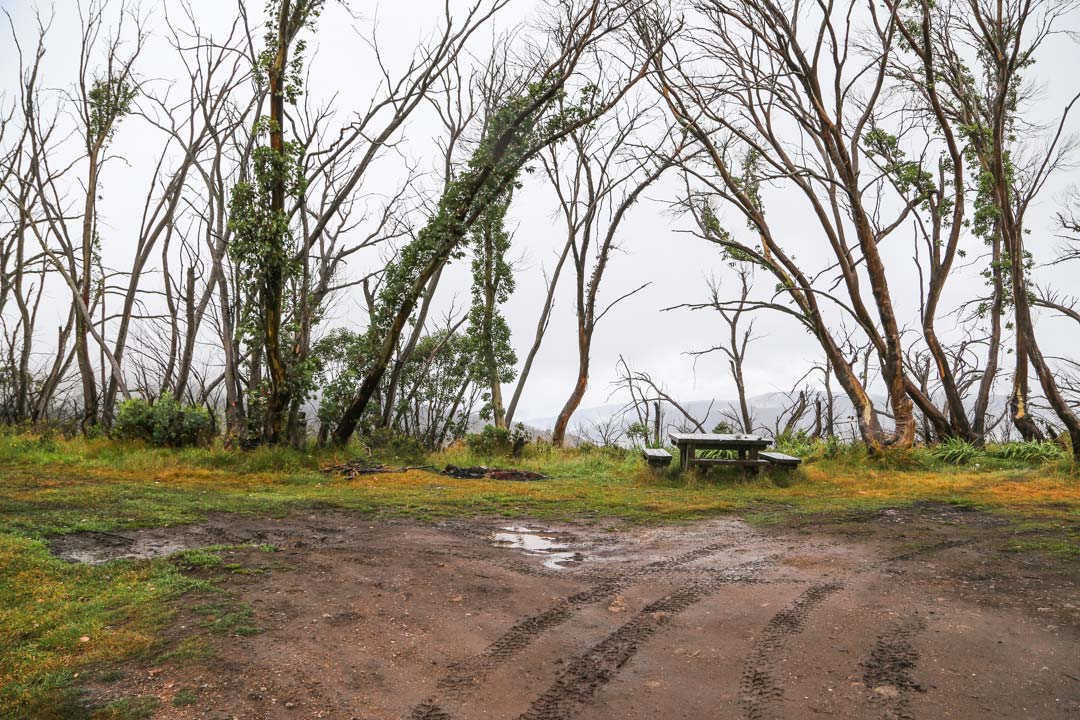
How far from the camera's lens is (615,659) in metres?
3.45

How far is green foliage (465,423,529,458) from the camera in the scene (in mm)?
13852

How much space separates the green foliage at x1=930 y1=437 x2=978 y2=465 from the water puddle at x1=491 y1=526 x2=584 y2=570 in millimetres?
9218

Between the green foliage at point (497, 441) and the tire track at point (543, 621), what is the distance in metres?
8.16

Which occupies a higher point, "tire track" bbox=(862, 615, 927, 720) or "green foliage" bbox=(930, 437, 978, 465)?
"green foliage" bbox=(930, 437, 978, 465)

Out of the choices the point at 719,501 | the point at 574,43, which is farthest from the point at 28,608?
the point at 574,43

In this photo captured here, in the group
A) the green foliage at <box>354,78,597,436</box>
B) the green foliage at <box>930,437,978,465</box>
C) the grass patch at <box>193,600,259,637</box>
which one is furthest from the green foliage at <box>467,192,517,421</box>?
the grass patch at <box>193,600,259,637</box>

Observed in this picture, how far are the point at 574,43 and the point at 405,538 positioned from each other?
9.47 metres

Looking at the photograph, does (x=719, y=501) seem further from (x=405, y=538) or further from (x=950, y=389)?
(x=950, y=389)

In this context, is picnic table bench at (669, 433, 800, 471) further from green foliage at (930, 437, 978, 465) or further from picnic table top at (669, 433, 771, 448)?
green foliage at (930, 437, 978, 465)

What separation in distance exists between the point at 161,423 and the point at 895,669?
11.5 meters

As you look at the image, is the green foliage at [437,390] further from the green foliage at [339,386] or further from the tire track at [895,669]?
the tire track at [895,669]

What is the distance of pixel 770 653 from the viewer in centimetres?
353

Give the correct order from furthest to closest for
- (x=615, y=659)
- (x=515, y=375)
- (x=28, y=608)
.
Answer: (x=515, y=375) → (x=28, y=608) → (x=615, y=659)

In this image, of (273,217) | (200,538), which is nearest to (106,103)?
(273,217)
